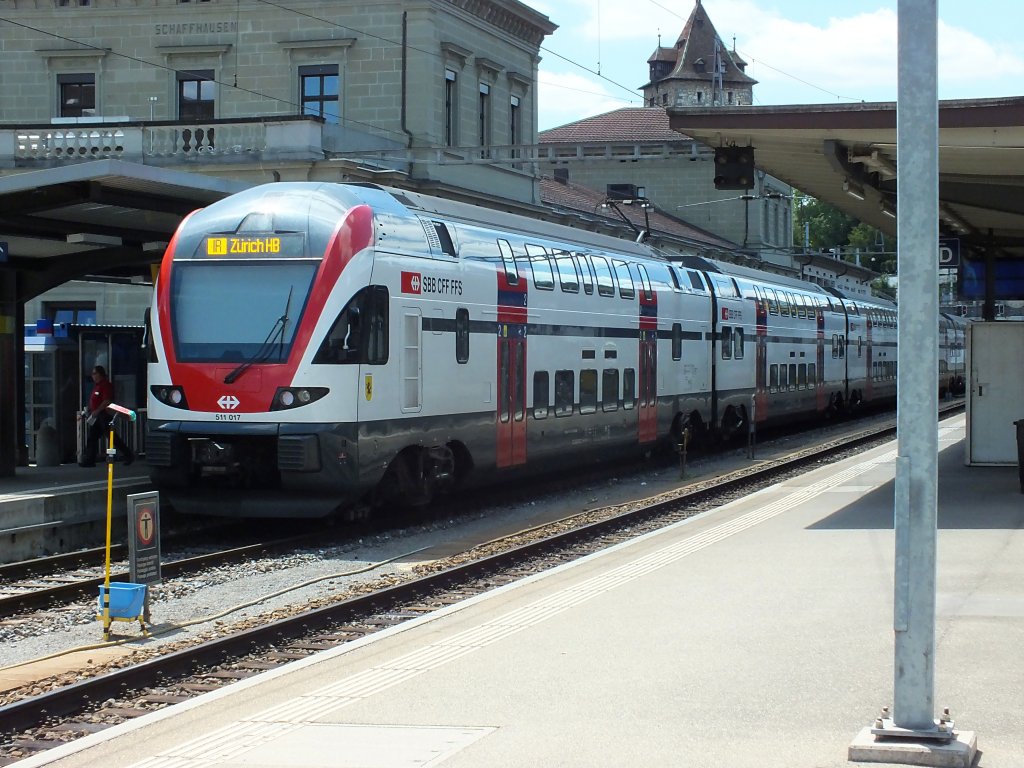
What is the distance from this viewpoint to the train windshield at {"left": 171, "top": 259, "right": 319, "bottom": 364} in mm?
14219

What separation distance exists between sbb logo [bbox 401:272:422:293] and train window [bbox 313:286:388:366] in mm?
398

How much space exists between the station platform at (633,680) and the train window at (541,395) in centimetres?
605

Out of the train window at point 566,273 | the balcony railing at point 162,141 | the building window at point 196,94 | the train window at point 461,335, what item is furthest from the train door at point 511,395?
the building window at point 196,94

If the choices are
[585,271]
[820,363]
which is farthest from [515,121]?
[585,271]

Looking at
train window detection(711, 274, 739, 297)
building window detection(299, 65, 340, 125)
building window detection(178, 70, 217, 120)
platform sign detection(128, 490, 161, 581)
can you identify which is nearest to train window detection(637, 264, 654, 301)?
train window detection(711, 274, 739, 297)

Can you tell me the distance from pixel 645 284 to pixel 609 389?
91.5 inches

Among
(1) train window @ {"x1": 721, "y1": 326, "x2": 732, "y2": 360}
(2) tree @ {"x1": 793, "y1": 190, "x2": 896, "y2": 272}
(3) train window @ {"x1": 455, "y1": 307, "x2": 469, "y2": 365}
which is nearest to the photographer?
(3) train window @ {"x1": 455, "y1": 307, "x2": 469, "y2": 365}

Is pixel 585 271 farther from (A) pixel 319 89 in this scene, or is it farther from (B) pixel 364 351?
(A) pixel 319 89

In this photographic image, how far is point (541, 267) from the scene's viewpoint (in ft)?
61.2

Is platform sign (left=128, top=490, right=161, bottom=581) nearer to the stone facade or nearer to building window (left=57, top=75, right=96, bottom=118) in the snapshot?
the stone facade

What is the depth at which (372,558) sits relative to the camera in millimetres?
14148

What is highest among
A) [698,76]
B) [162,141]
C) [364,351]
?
[698,76]

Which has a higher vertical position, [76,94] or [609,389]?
[76,94]

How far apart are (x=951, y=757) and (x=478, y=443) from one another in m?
11.2
